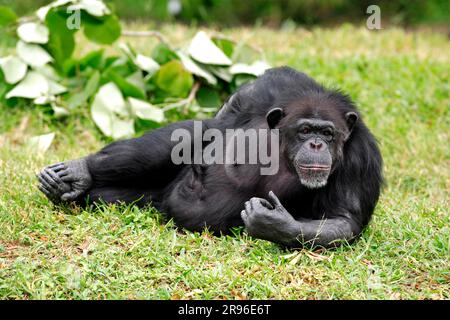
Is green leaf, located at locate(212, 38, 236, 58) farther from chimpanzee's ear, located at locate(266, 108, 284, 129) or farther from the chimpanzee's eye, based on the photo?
the chimpanzee's eye

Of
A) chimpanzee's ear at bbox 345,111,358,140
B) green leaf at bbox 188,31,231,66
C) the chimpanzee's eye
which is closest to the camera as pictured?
the chimpanzee's eye

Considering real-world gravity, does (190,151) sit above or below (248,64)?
below

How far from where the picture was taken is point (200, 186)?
5.74 meters

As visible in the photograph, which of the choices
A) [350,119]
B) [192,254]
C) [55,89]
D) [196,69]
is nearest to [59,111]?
[55,89]

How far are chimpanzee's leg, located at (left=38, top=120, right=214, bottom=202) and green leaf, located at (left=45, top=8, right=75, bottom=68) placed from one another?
3033mm

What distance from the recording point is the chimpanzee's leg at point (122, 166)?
5750 mm

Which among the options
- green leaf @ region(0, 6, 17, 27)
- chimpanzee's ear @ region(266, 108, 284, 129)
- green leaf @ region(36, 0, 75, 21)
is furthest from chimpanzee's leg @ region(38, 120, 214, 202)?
green leaf @ region(0, 6, 17, 27)

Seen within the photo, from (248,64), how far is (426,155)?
2450 mm

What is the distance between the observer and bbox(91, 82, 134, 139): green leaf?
8.01 metres

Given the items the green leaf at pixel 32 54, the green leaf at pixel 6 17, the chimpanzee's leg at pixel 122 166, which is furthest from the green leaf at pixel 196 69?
the chimpanzee's leg at pixel 122 166
